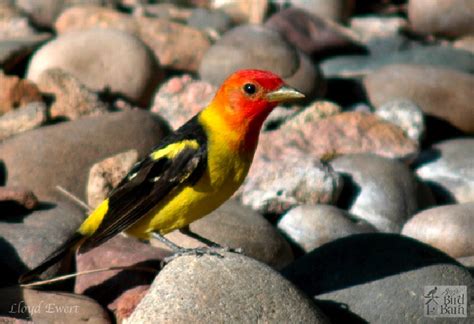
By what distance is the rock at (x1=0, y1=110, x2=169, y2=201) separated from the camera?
26.8 feet

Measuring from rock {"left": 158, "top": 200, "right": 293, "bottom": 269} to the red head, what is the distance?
4.70ft

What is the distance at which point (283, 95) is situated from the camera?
5820 millimetres

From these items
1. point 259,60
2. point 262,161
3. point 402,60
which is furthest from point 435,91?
point 262,161

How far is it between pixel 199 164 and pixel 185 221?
398mm

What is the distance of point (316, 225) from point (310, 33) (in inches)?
237

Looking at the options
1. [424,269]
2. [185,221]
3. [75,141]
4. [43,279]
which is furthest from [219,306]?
[75,141]

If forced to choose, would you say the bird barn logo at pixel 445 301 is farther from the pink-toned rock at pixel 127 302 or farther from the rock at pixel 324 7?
the rock at pixel 324 7

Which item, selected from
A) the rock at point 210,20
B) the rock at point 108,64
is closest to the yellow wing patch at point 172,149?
the rock at point 108,64

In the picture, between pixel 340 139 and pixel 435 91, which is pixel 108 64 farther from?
pixel 435 91

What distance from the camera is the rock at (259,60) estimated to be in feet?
34.7

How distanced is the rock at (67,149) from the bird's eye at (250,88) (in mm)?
2887

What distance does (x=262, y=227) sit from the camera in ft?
23.8

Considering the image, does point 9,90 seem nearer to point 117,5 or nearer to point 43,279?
point 43,279

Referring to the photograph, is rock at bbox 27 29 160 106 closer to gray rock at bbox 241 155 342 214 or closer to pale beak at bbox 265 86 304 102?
gray rock at bbox 241 155 342 214
